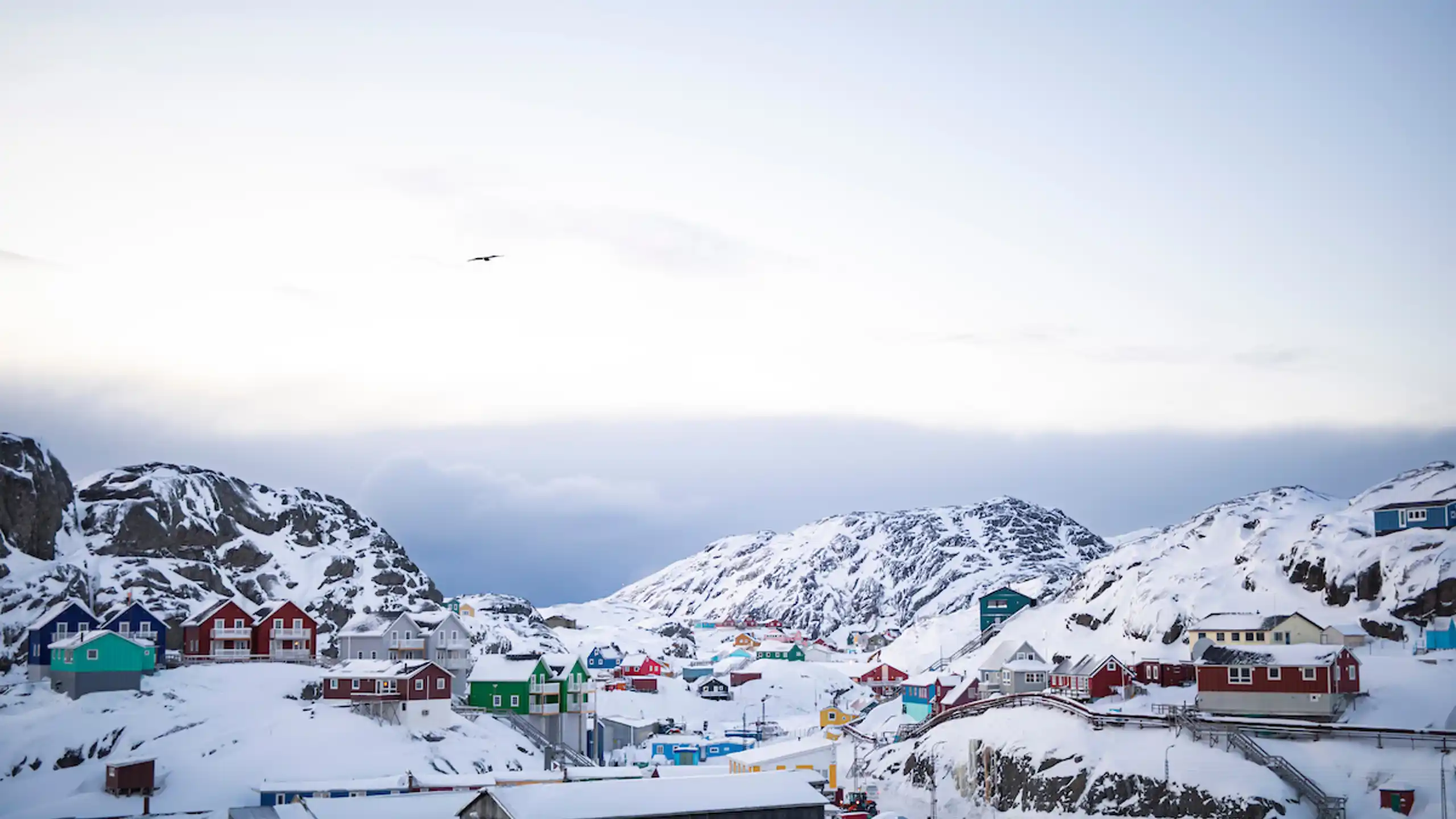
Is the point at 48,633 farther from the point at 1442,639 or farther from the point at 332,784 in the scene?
the point at 1442,639

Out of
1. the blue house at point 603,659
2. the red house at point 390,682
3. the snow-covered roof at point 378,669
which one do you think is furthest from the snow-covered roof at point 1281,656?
the blue house at point 603,659

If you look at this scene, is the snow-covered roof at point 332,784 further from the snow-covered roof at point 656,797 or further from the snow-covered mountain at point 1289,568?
the snow-covered mountain at point 1289,568

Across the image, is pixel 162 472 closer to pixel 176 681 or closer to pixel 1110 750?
pixel 176 681

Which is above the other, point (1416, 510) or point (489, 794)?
point (1416, 510)

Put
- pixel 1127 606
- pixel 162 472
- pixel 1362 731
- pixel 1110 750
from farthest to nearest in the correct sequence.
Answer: pixel 162 472, pixel 1127 606, pixel 1110 750, pixel 1362 731

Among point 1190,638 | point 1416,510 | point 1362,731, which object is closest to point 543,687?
point 1190,638

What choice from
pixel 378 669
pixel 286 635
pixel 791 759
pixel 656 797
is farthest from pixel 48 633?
pixel 791 759

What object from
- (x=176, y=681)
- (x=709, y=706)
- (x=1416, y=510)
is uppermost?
(x=1416, y=510)

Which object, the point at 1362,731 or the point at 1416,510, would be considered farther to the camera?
the point at 1416,510
